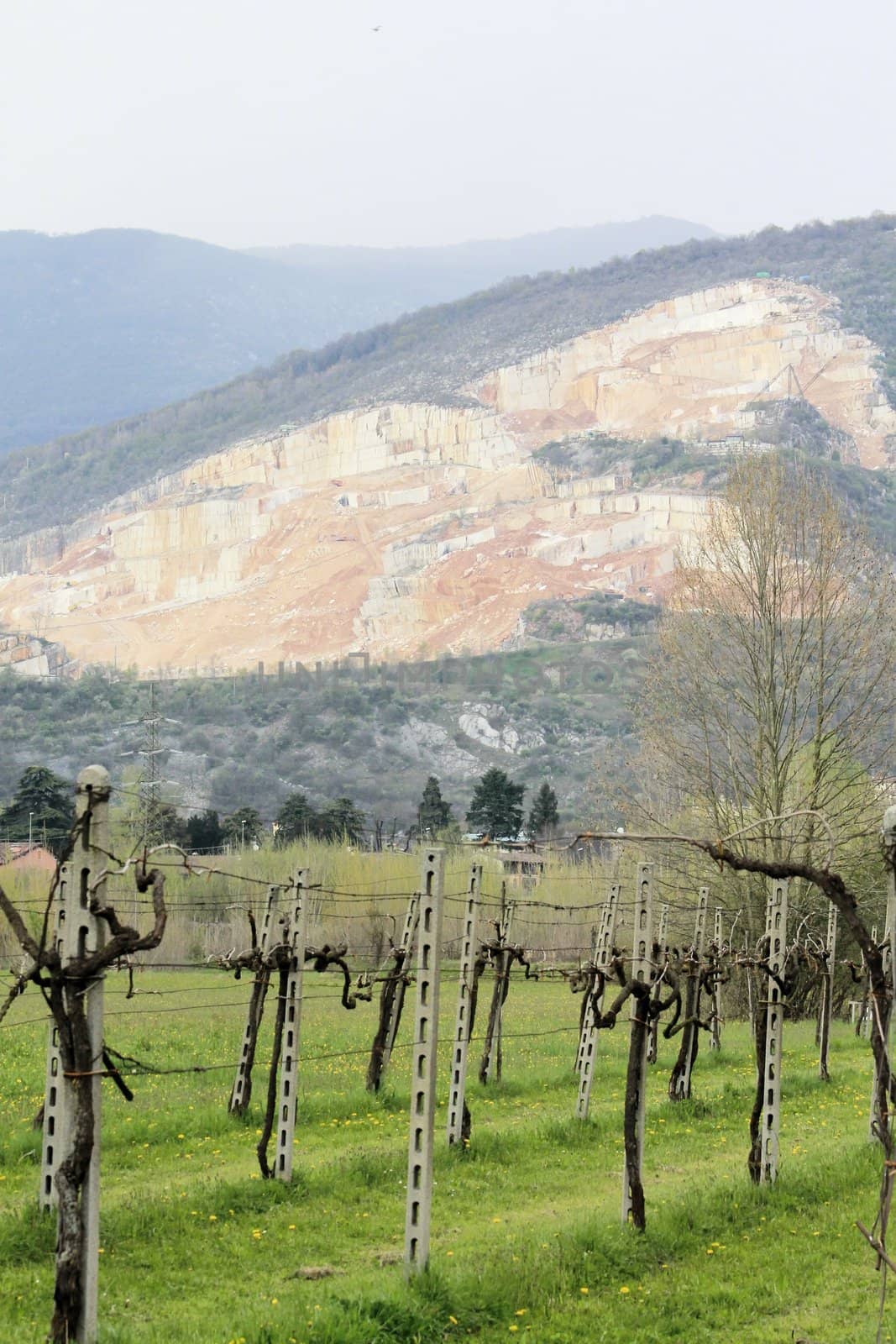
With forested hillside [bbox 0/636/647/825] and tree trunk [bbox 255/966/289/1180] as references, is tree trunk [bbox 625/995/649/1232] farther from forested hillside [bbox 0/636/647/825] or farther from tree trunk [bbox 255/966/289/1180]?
forested hillside [bbox 0/636/647/825]

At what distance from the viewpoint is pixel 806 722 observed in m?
38.0

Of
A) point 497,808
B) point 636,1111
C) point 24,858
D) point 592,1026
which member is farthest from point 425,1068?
point 497,808

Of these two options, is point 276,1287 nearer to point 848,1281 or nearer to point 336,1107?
point 848,1281

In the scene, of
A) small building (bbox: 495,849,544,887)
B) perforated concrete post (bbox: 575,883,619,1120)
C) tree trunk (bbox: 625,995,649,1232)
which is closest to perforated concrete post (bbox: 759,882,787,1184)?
perforated concrete post (bbox: 575,883,619,1120)

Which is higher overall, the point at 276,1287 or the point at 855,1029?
the point at 276,1287

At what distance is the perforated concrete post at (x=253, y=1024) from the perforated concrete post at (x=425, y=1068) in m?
5.86

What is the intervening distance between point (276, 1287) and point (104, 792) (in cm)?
433

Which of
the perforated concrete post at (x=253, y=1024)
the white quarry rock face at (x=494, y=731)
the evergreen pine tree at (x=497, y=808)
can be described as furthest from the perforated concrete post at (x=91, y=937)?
the white quarry rock face at (x=494, y=731)

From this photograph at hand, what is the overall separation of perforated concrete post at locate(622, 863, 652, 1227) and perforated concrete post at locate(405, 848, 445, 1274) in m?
2.11

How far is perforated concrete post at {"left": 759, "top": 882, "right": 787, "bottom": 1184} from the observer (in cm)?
1467

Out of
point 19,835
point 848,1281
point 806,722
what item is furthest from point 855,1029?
point 19,835

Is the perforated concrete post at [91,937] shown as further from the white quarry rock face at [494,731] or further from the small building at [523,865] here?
the white quarry rock face at [494,731]

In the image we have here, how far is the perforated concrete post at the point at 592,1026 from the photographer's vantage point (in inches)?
743

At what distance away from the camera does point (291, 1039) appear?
14594 millimetres
